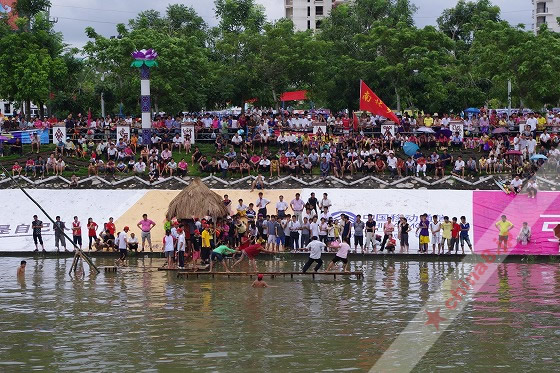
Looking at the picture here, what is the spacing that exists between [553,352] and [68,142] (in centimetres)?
2872

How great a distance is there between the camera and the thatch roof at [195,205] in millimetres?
30531

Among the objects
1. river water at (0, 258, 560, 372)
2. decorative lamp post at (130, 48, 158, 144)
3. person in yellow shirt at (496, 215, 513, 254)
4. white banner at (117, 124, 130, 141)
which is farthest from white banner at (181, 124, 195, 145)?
person in yellow shirt at (496, 215, 513, 254)

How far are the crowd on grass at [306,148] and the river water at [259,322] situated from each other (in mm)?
9614

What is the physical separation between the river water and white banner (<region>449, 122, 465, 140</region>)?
13.1m

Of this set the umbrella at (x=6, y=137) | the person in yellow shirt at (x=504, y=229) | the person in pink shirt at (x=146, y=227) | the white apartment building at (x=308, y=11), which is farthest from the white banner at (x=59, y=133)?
the white apartment building at (x=308, y=11)

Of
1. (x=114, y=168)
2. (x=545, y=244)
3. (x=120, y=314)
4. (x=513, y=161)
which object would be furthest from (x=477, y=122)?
(x=120, y=314)

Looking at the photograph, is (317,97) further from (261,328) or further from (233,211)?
(261,328)

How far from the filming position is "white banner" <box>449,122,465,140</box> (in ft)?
134

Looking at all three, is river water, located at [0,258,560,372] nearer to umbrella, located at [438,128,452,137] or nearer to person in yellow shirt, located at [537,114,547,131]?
umbrella, located at [438,128,452,137]

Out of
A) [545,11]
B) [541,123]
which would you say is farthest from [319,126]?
[545,11]

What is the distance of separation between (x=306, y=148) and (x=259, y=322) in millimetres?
20721

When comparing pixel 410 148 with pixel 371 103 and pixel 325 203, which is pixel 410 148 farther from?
pixel 325 203

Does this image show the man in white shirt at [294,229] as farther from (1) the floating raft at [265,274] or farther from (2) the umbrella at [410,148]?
(2) the umbrella at [410,148]

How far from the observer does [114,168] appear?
38.6 metres
